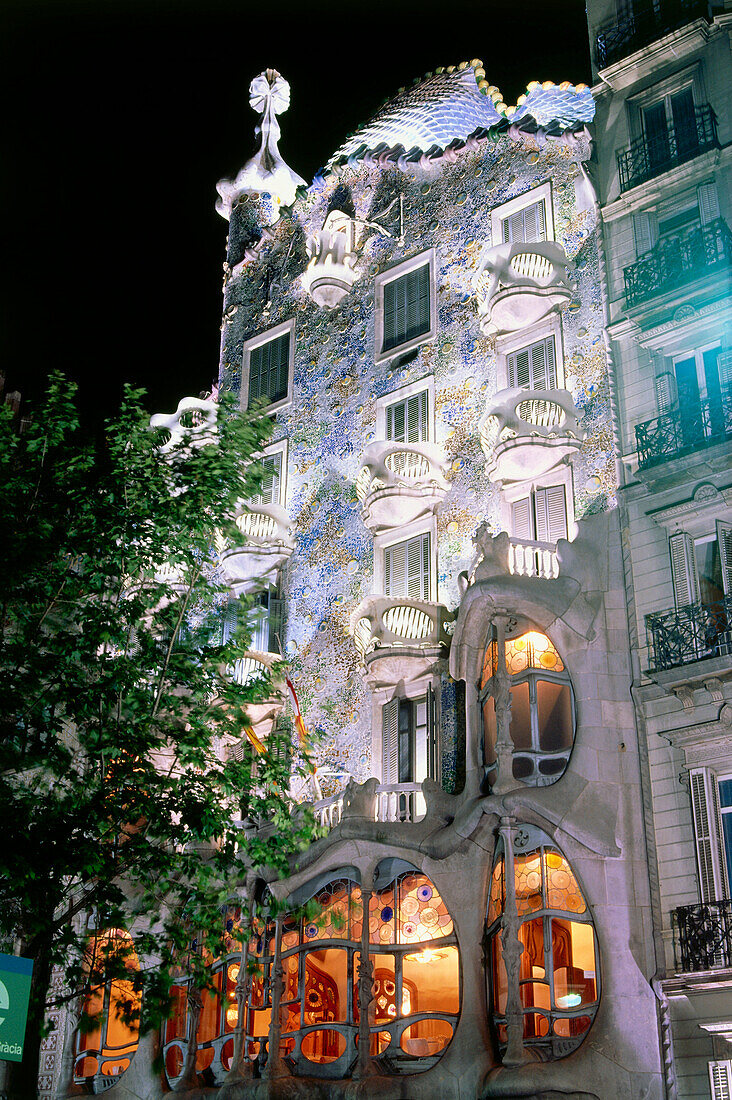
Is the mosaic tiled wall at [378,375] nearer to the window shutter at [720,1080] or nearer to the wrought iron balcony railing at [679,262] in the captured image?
the wrought iron balcony railing at [679,262]

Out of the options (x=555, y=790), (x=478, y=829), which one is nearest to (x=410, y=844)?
(x=478, y=829)

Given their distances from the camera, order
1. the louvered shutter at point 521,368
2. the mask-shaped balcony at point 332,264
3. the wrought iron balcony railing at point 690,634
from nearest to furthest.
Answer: the wrought iron balcony railing at point 690,634, the louvered shutter at point 521,368, the mask-shaped balcony at point 332,264

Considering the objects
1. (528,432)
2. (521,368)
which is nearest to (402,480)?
(521,368)

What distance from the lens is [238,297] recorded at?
35.0 meters

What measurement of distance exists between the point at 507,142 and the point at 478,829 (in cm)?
1581

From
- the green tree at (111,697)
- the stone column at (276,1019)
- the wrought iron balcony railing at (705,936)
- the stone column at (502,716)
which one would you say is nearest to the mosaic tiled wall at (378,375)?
the stone column at (502,716)

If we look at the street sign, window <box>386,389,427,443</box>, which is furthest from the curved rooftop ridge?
the street sign

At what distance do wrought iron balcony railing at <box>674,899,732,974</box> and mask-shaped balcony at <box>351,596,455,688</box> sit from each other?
23.7ft

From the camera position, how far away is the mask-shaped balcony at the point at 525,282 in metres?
25.6

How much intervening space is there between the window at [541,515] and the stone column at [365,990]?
7.04m

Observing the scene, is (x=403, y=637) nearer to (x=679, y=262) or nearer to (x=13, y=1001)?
(x=679, y=262)

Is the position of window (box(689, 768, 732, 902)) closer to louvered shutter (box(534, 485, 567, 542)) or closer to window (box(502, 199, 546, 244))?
louvered shutter (box(534, 485, 567, 542))

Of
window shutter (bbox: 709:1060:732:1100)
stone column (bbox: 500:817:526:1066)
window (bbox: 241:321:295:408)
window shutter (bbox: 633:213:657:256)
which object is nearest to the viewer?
window shutter (bbox: 709:1060:732:1100)

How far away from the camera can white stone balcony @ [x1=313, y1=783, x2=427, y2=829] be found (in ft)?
75.1
